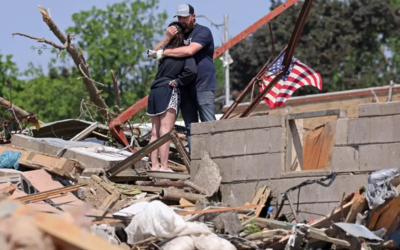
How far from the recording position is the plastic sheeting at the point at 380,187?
239 inches

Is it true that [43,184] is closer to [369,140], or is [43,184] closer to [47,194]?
[47,194]

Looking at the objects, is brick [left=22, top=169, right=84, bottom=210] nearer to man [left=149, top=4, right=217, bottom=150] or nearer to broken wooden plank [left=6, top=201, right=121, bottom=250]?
man [left=149, top=4, right=217, bottom=150]

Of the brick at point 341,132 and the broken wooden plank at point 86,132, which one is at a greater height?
the brick at point 341,132

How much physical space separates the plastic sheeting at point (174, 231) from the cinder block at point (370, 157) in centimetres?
178

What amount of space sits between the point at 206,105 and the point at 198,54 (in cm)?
67

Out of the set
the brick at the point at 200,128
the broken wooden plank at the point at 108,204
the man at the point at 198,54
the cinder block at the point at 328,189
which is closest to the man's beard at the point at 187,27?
the man at the point at 198,54

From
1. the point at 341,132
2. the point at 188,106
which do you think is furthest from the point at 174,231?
the point at 188,106

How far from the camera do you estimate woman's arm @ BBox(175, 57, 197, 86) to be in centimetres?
832

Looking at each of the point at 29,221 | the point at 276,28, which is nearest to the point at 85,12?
the point at 276,28

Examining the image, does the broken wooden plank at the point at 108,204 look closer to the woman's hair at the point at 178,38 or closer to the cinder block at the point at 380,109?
the woman's hair at the point at 178,38

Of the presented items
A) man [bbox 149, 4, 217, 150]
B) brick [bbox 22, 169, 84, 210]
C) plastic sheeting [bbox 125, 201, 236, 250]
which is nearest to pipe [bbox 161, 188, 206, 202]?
brick [bbox 22, 169, 84, 210]

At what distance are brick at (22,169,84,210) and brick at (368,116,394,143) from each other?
9.93 feet

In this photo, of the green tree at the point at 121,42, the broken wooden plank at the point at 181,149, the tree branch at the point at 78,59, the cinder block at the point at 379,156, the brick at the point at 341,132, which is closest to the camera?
the cinder block at the point at 379,156

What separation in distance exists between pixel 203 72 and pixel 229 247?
318cm
